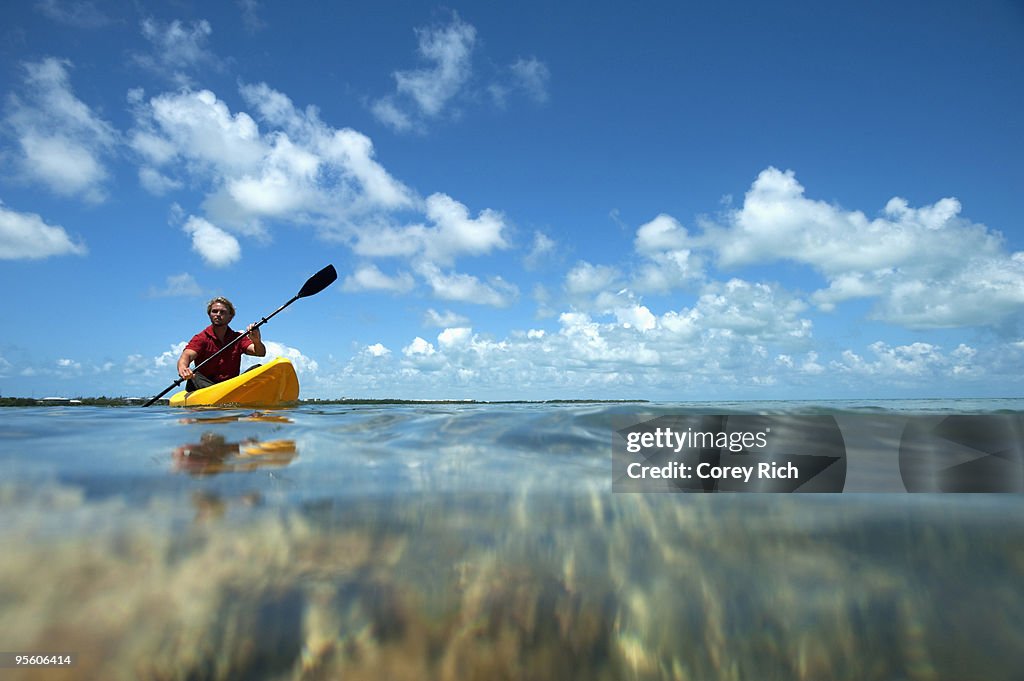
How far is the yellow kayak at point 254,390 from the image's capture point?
9953mm

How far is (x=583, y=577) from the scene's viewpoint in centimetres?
187

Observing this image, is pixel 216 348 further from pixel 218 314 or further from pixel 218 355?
pixel 218 314

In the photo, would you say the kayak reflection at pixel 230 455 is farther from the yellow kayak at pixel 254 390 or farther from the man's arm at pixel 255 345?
the man's arm at pixel 255 345

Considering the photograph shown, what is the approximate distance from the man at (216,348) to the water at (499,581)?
31.7ft

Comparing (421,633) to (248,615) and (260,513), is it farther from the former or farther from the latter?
(260,513)

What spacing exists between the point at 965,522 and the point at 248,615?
10.1 feet

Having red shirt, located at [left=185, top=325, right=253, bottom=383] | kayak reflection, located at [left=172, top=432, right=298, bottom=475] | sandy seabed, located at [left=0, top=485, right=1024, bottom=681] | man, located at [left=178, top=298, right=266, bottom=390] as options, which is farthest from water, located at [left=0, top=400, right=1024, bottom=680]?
red shirt, located at [left=185, top=325, right=253, bottom=383]

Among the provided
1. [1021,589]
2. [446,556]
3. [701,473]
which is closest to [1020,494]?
[1021,589]

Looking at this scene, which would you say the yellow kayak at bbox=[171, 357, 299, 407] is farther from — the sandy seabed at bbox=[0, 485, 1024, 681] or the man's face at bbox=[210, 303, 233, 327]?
the sandy seabed at bbox=[0, 485, 1024, 681]

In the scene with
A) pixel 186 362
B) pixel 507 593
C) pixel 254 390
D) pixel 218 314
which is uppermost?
pixel 218 314

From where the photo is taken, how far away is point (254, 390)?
407 inches

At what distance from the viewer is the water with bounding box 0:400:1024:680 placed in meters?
1.51

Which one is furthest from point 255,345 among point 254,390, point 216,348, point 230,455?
point 230,455

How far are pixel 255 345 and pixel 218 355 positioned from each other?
0.92m
